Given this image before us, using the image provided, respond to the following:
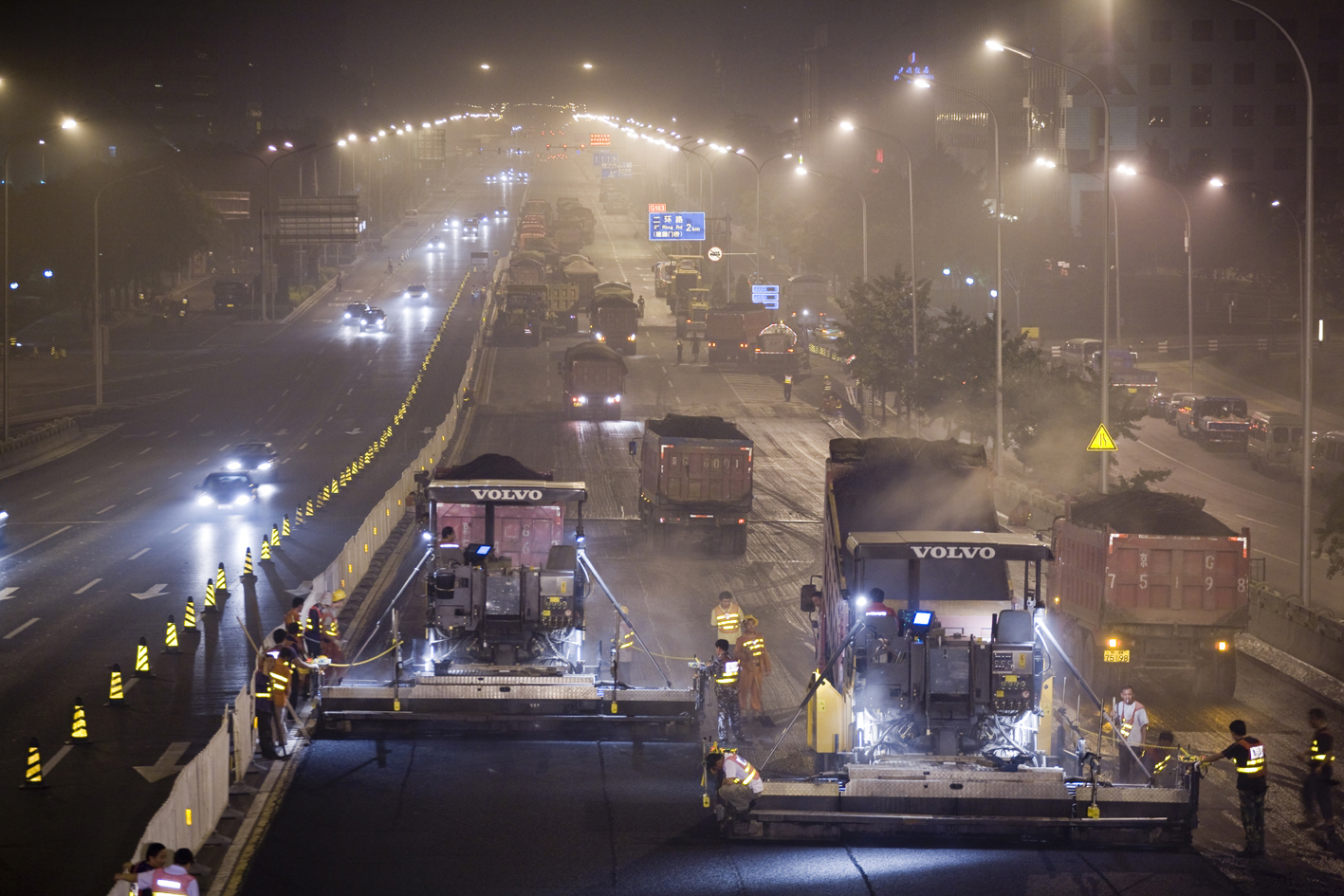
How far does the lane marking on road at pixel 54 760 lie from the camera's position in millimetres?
19523

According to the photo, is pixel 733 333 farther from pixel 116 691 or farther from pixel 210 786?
pixel 210 786

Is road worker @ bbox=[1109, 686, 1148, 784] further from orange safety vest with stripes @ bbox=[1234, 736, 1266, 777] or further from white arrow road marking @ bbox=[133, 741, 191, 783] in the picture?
white arrow road marking @ bbox=[133, 741, 191, 783]

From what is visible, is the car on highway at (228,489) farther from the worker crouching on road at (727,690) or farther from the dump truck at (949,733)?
the dump truck at (949,733)

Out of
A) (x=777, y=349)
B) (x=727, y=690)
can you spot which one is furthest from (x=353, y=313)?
(x=727, y=690)

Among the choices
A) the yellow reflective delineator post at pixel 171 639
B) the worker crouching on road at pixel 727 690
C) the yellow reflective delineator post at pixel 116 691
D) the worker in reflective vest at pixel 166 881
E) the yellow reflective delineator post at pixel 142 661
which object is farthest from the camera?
the yellow reflective delineator post at pixel 171 639

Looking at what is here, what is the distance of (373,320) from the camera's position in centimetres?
9306

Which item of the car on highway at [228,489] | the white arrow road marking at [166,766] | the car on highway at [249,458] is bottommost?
the white arrow road marking at [166,766]

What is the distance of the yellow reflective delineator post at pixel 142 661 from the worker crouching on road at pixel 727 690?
10.00 meters

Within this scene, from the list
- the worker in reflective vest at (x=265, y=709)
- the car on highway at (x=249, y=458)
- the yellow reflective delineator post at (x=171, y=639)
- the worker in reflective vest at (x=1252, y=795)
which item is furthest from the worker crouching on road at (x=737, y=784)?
the car on highway at (x=249, y=458)

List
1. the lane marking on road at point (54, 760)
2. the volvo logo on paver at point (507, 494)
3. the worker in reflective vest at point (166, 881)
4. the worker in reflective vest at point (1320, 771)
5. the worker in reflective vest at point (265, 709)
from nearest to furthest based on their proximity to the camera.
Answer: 1. the worker in reflective vest at point (166, 881)
2. the worker in reflective vest at point (1320, 771)
3. the worker in reflective vest at point (265, 709)
4. the lane marking on road at point (54, 760)
5. the volvo logo on paver at point (507, 494)

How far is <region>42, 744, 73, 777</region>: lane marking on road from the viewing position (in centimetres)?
1952

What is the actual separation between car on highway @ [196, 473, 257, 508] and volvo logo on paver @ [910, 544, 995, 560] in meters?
30.2

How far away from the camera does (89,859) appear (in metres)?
16.3

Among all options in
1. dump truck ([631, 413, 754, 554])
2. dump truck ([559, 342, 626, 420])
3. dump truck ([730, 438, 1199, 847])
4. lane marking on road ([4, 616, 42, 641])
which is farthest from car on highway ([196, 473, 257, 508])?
dump truck ([730, 438, 1199, 847])
